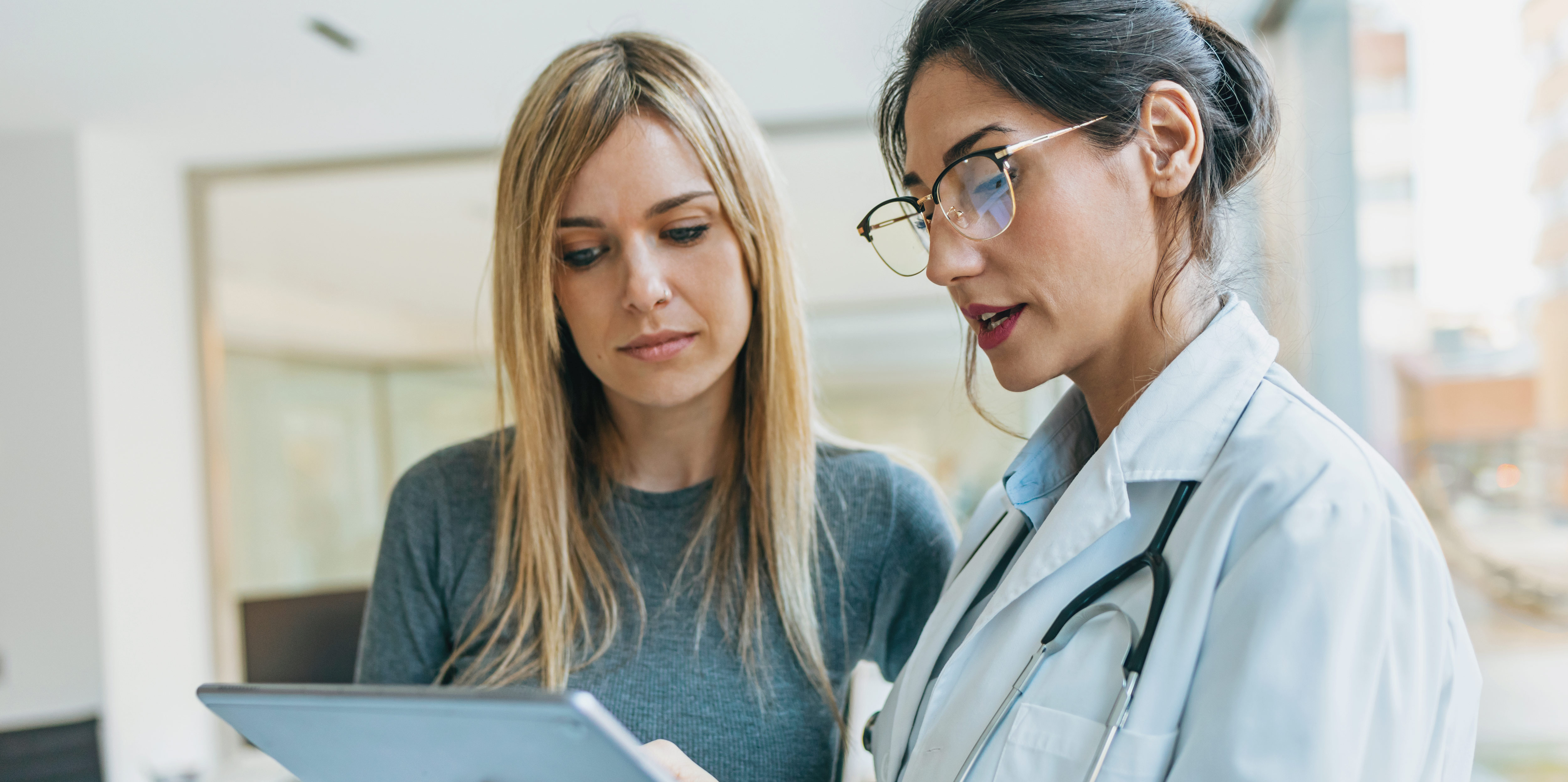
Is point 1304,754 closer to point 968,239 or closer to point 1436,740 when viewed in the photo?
point 1436,740

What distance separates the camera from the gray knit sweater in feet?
3.92

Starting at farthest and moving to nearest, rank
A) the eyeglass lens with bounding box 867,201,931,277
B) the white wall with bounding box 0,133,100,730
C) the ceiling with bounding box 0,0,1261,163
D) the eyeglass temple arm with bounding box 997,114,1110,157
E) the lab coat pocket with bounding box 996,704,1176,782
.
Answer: the white wall with bounding box 0,133,100,730, the ceiling with bounding box 0,0,1261,163, the eyeglass lens with bounding box 867,201,931,277, the eyeglass temple arm with bounding box 997,114,1110,157, the lab coat pocket with bounding box 996,704,1176,782

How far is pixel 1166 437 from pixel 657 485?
73 cm

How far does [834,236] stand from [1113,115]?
12.9ft

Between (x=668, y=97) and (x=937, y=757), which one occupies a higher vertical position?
(x=668, y=97)

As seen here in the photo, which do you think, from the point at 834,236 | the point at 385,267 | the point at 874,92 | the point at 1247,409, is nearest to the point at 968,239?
the point at 1247,409

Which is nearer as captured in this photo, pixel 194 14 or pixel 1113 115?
pixel 1113 115

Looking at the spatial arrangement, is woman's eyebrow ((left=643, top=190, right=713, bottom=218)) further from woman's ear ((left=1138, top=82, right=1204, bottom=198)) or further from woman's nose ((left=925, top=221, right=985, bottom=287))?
woman's ear ((left=1138, top=82, right=1204, bottom=198))

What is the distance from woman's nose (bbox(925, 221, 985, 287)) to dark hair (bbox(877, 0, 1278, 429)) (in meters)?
0.13

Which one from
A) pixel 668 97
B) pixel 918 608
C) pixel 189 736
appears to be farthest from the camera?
pixel 189 736

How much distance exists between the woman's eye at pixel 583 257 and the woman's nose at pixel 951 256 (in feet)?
1.50

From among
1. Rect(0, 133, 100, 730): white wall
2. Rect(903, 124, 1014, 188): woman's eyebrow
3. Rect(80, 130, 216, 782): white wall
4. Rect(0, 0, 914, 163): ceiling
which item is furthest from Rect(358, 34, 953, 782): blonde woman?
Rect(0, 133, 100, 730): white wall

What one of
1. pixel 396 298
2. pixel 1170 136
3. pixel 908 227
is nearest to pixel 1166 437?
pixel 1170 136

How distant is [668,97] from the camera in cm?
122
